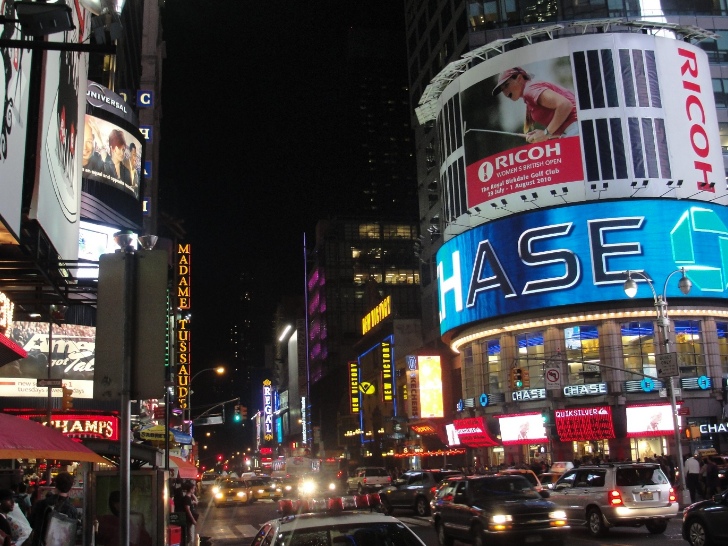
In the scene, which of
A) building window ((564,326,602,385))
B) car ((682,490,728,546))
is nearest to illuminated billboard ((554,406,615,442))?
building window ((564,326,602,385))

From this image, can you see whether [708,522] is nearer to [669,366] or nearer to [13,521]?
[13,521]

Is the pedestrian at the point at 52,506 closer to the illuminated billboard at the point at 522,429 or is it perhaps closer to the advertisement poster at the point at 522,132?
the illuminated billboard at the point at 522,429

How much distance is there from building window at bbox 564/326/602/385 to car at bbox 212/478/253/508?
73.1 ft

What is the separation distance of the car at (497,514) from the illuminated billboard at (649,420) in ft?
101

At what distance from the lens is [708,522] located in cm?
1673

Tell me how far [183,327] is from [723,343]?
34731mm

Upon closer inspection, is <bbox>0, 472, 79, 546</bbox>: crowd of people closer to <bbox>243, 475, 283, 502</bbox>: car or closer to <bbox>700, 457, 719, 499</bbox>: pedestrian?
<bbox>700, 457, 719, 499</bbox>: pedestrian

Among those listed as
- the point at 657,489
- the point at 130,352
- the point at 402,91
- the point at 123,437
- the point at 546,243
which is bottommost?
the point at 657,489

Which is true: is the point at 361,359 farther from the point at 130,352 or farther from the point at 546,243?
the point at 130,352

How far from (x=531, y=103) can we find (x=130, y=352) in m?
52.9

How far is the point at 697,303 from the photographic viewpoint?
5191 centimetres

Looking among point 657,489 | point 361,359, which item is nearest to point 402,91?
point 361,359

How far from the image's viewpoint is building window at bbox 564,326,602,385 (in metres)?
53.1

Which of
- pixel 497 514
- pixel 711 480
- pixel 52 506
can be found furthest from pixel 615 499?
pixel 52 506
